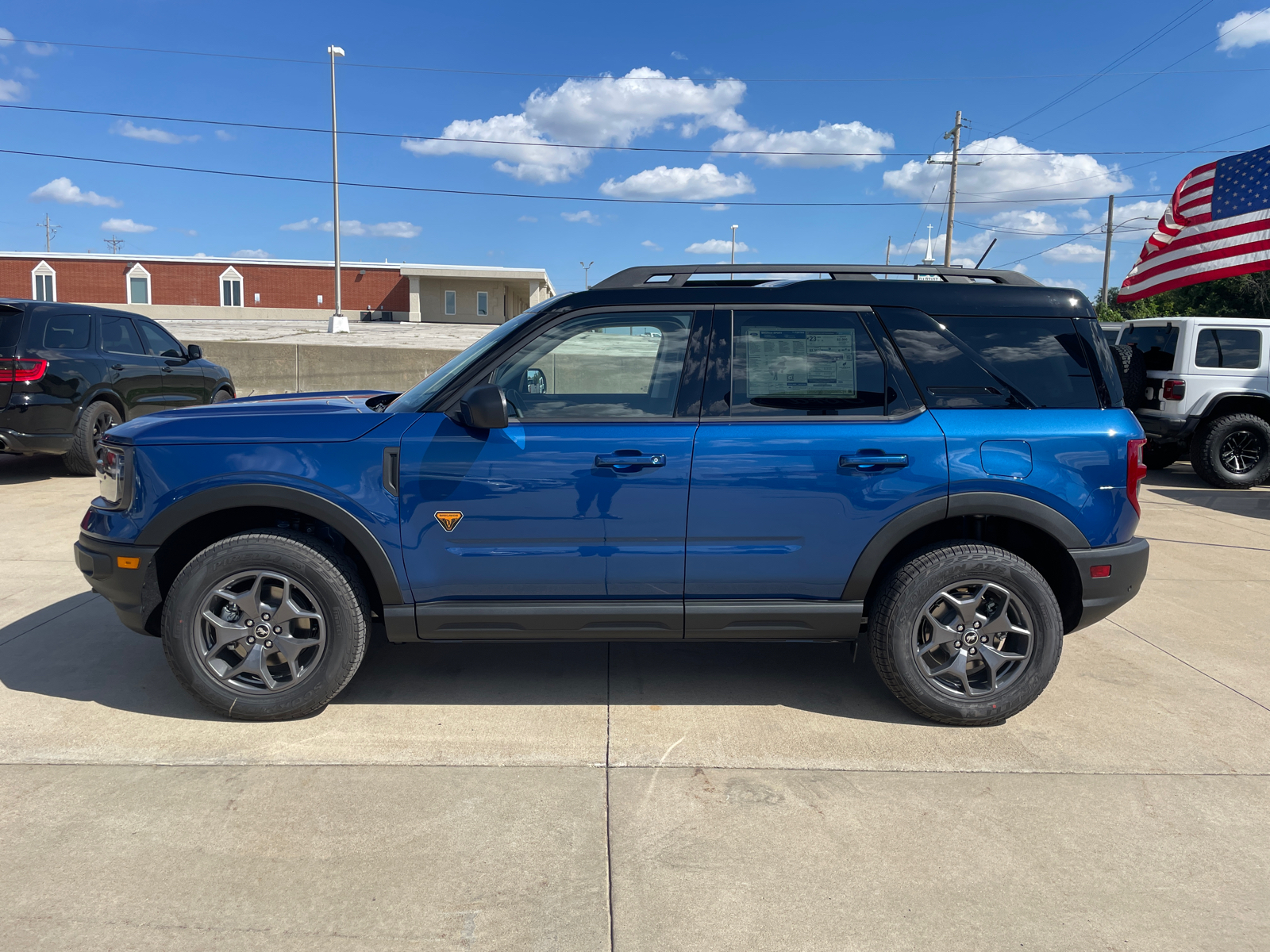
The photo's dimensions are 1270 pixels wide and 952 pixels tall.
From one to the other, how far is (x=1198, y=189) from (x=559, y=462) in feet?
39.4

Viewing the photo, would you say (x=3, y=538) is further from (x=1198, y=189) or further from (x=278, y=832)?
(x=1198, y=189)

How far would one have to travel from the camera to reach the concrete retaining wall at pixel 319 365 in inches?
599

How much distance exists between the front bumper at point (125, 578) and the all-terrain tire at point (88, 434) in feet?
18.5

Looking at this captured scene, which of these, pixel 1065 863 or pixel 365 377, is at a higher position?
pixel 365 377

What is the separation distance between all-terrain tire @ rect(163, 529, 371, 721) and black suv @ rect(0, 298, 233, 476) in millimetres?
4617

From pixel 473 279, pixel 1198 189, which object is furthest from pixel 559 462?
pixel 473 279

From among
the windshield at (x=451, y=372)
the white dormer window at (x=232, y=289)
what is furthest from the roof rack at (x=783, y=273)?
the white dormer window at (x=232, y=289)

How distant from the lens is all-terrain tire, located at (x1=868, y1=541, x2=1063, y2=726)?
3.57 m

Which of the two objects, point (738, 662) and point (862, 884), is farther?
point (738, 662)

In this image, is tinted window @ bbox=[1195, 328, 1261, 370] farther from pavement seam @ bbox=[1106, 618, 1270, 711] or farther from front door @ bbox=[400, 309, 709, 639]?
front door @ bbox=[400, 309, 709, 639]

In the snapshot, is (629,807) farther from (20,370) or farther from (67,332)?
(67,332)

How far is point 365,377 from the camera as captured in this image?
1523 centimetres

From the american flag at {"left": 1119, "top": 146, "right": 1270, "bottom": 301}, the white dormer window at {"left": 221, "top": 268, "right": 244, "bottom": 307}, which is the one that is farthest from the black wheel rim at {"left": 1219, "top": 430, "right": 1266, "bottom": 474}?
the white dormer window at {"left": 221, "top": 268, "right": 244, "bottom": 307}

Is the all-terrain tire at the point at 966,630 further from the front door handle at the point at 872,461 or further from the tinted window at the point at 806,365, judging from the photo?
the tinted window at the point at 806,365
